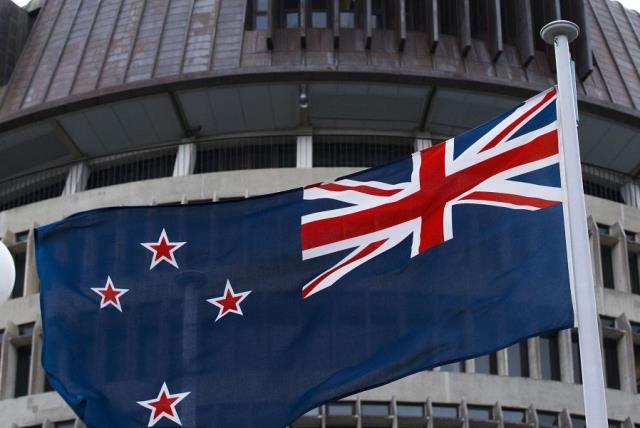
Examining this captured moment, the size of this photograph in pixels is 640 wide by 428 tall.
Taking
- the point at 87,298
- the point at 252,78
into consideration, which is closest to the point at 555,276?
the point at 87,298

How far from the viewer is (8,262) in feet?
47.8

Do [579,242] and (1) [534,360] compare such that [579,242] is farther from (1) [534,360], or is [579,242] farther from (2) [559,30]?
(1) [534,360]

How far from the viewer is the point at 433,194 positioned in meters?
21.1

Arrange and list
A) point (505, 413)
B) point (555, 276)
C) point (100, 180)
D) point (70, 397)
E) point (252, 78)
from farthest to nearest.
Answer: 1. point (100, 180)
2. point (252, 78)
3. point (505, 413)
4. point (70, 397)
5. point (555, 276)

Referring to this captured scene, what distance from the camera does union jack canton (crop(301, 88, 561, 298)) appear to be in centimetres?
2041

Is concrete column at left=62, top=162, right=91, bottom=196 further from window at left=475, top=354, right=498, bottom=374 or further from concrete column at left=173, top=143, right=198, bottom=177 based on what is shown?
window at left=475, top=354, right=498, bottom=374

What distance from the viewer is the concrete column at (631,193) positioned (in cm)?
4966

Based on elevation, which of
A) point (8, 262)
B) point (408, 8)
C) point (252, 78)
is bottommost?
point (8, 262)

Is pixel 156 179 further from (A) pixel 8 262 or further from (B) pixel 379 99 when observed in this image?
(A) pixel 8 262

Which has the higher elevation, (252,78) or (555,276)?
(252,78)

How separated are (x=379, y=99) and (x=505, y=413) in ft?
36.3

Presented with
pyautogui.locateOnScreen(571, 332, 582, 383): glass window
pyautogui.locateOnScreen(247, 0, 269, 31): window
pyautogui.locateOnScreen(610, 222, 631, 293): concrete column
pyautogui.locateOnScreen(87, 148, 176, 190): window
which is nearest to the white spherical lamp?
pyautogui.locateOnScreen(571, 332, 582, 383): glass window

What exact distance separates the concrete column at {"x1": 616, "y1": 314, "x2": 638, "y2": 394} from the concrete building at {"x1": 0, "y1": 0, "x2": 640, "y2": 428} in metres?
0.06

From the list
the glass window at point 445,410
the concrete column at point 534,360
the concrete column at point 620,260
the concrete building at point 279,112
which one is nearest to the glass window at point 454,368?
the concrete building at point 279,112
